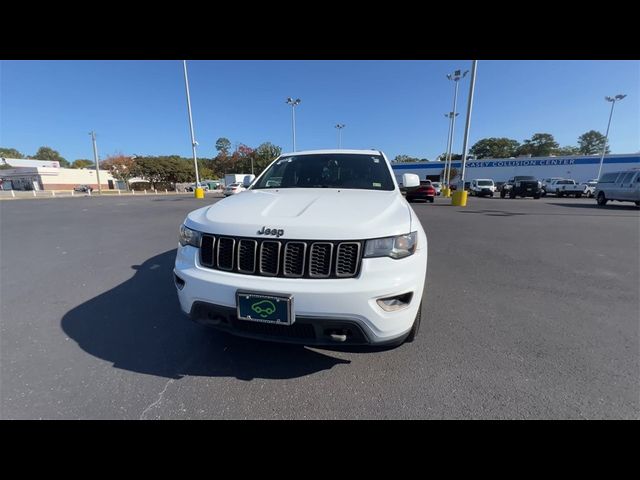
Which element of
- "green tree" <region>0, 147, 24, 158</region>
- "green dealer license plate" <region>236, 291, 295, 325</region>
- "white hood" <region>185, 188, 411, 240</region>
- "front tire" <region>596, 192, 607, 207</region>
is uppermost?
"green tree" <region>0, 147, 24, 158</region>

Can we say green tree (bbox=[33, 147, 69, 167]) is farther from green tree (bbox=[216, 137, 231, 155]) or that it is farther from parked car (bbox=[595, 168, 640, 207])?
parked car (bbox=[595, 168, 640, 207])

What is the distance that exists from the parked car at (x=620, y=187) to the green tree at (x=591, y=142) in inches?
3363

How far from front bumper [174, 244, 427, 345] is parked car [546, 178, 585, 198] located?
32920mm

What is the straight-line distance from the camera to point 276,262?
180 cm

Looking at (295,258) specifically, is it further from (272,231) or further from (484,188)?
(484,188)

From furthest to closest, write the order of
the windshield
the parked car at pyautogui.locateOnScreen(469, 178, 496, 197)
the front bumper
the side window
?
the parked car at pyautogui.locateOnScreen(469, 178, 496, 197) < the side window < the windshield < the front bumper

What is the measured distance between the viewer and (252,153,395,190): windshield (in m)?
3.14

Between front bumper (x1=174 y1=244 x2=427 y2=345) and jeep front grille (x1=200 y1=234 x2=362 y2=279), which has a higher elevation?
jeep front grille (x1=200 y1=234 x2=362 y2=279)

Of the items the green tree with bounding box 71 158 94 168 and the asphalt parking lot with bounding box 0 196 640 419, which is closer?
the asphalt parking lot with bounding box 0 196 640 419

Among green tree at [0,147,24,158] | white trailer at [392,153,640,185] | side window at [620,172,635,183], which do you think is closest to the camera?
side window at [620,172,635,183]

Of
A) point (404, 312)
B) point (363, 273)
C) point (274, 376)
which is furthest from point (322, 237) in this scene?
point (274, 376)

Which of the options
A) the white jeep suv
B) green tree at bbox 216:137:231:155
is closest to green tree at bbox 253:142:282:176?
green tree at bbox 216:137:231:155
